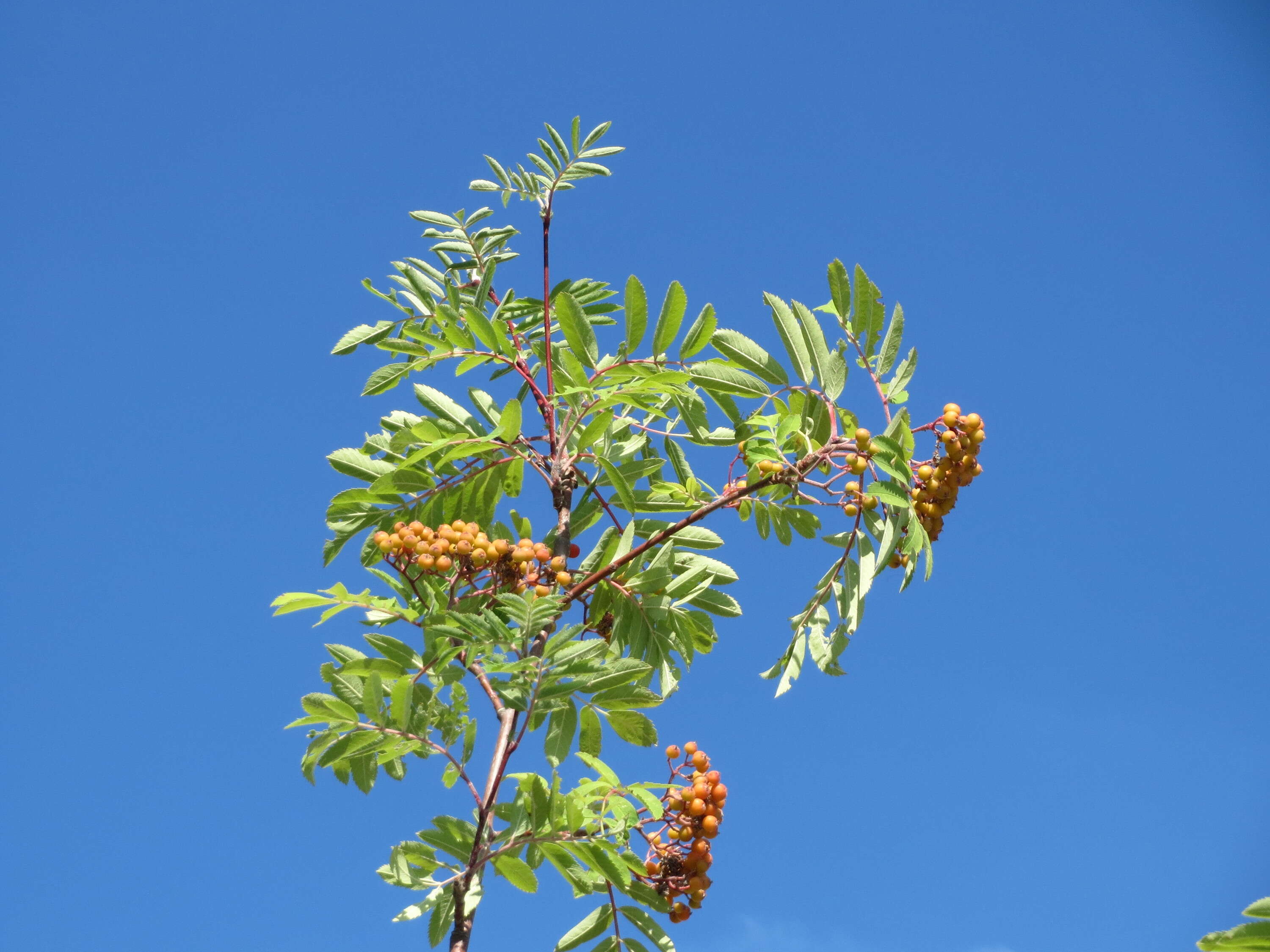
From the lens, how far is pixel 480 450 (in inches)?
112

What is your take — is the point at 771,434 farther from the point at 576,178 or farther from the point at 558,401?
the point at 576,178

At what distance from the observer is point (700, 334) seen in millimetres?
2881

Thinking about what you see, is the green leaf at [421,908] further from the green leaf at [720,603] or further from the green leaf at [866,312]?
the green leaf at [866,312]

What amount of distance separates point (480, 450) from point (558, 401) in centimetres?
34

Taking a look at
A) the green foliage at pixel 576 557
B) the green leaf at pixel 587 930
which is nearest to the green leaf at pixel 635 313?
the green foliage at pixel 576 557

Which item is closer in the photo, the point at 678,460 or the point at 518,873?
the point at 518,873

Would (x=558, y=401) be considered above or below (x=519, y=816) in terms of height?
above

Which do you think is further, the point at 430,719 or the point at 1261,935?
the point at 430,719

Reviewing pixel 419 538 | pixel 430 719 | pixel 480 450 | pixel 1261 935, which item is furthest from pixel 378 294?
pixel 1261 935

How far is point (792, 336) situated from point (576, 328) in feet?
2.02

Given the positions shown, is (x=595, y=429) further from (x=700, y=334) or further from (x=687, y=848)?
(x=687, y=848)

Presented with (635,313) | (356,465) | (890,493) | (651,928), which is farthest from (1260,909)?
(356,465)

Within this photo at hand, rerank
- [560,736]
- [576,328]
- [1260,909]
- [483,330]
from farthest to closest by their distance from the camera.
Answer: [483,330], [576,328], [560,736], [1260,909]

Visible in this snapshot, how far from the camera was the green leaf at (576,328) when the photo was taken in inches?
110
